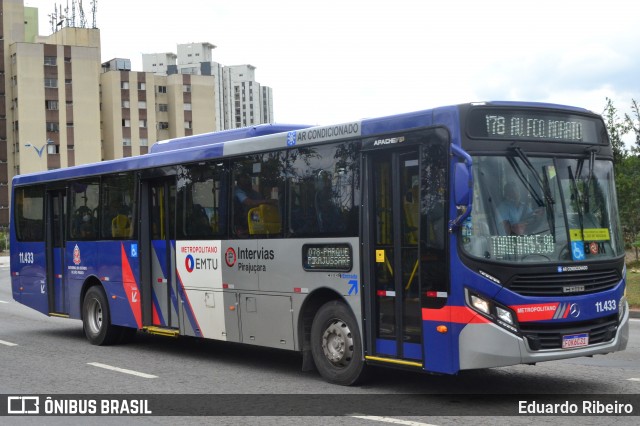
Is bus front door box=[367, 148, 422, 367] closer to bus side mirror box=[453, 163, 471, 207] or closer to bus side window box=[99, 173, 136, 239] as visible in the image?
bus side mirror box=[453, 163, 471, 207]

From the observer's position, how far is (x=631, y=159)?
28625 millimetres

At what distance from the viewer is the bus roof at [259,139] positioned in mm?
9297

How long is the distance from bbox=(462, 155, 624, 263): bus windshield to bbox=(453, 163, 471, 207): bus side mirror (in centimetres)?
31

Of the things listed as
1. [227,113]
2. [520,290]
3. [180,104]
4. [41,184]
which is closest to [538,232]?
[520,290]

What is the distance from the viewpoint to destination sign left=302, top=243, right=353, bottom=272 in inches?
401

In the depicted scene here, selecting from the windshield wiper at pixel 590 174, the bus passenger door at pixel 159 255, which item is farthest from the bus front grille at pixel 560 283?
the bus passenger door at pixel 159 255

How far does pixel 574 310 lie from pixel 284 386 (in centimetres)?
339

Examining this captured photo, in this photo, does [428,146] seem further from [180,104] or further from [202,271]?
[180,104]

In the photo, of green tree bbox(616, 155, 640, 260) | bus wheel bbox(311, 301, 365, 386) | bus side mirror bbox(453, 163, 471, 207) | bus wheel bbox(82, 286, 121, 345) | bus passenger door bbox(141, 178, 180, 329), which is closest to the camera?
bus side mirror bbox(453, 163, 471, 207)

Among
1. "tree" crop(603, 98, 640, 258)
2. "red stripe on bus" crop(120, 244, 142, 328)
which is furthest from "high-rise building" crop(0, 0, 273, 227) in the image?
"red stripe on bus" crop(120, 244, 142, 328)

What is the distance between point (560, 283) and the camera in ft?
29.1

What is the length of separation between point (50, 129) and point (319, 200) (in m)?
105

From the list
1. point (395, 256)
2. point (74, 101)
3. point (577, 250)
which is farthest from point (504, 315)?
point (74, 101)

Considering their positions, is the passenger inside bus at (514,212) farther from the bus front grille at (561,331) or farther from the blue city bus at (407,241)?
the bus front grille at (561,331)
